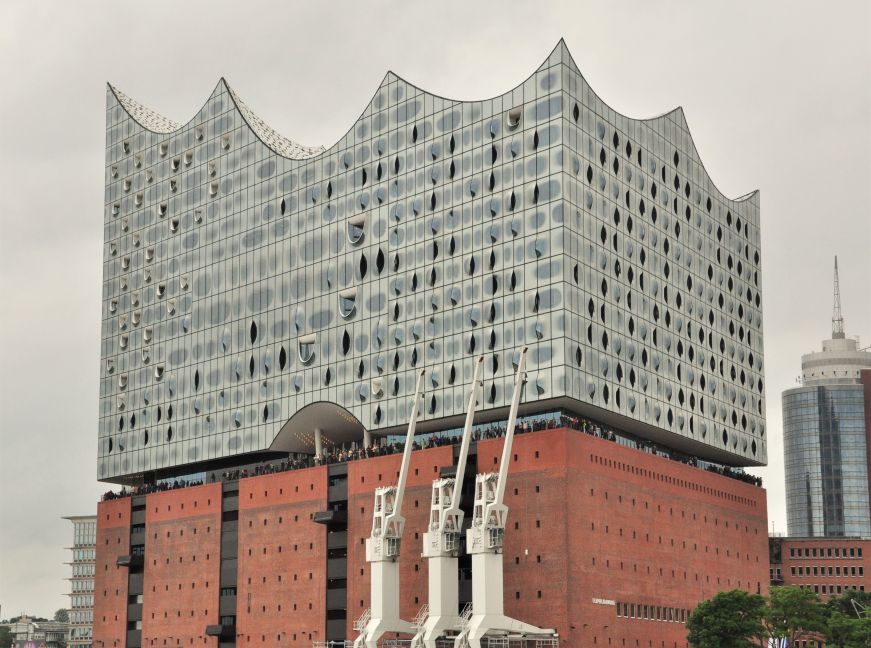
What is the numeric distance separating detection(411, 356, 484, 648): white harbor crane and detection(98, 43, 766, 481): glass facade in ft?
19.8

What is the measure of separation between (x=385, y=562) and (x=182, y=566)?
838 inches

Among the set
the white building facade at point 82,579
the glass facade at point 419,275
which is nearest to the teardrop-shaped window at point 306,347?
the glass facade at point 419,275

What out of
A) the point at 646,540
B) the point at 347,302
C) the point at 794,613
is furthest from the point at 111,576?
the point at 794,613

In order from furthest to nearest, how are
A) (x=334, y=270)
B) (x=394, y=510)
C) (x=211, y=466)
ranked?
(x=211, y=466), (x=334, y=270), (x=394, y=510)

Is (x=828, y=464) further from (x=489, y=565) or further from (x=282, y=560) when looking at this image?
(x=489, y=565)

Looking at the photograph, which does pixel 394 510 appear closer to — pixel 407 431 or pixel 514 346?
pixel 407 431

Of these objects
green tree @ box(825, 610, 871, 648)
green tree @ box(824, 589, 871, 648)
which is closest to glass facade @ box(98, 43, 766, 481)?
green tree @ box(824, 589, 871, 648)

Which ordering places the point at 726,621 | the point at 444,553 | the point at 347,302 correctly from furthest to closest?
the point at 347,302 < the point at 726,621 < the point at 444,553

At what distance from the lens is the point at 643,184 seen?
252 ft

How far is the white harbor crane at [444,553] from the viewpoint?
2502 inches

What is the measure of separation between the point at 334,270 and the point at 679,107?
24176 millimetres

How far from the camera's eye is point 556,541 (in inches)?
2506

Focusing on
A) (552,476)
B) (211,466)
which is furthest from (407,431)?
(211,466)

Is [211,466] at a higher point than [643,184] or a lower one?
lower
